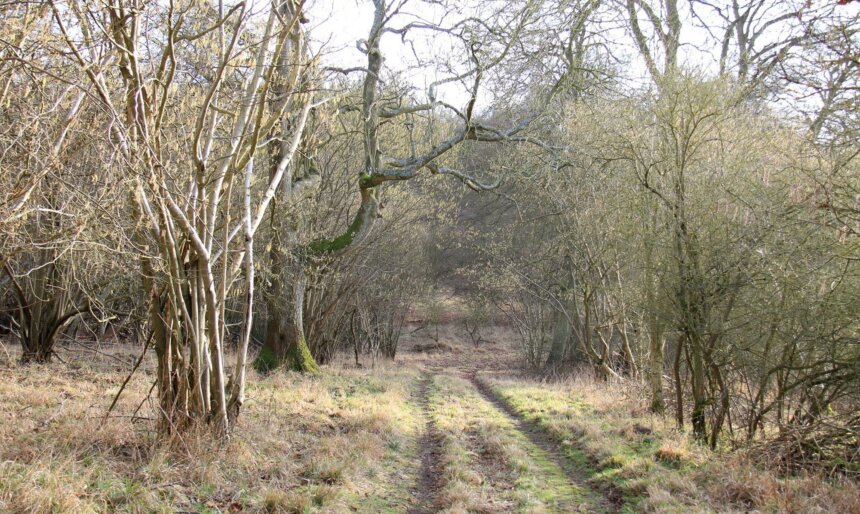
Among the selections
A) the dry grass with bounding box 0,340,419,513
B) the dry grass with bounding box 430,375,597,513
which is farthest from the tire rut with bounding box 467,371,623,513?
the dry grass with bounding box 0,340,419,513

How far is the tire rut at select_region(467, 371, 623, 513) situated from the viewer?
5.67 meters

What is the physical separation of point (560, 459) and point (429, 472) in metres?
1.88

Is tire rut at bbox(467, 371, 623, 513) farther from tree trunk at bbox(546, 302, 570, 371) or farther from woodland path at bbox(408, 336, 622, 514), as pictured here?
tree trunk at bbox(546, 302, 570, 371)

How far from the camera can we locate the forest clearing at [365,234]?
16.1 feet

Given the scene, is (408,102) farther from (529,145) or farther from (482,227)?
(482,227)

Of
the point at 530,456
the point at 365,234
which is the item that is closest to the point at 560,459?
the point at 530,456

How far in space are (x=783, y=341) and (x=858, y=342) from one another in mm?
832

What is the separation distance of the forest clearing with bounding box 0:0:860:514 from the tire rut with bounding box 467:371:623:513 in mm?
54

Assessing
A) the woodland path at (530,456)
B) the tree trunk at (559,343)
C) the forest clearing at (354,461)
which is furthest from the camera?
the tree trunk at (559,343)

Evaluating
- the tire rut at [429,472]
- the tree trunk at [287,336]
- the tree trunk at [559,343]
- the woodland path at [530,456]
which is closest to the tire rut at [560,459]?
the woodland path at [530,456]

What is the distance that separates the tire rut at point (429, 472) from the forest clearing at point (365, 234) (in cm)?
4

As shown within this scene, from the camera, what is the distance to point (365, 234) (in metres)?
13.0

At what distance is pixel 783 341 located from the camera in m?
6.45

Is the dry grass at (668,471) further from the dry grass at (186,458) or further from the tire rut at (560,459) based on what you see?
the dry grass at (186,458)
